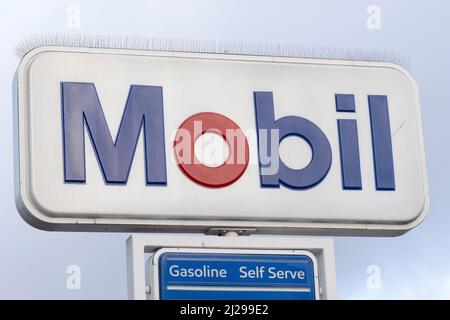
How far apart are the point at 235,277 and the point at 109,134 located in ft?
7.74

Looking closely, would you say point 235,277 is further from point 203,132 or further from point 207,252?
point 203,132

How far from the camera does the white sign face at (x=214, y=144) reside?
703 inches

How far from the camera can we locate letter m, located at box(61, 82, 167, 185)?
1792 centimetres

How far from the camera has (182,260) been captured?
17625 mm

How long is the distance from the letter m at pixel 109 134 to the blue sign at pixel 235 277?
117 centimetres

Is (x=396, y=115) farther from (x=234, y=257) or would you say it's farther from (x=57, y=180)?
(x=57, y=180)

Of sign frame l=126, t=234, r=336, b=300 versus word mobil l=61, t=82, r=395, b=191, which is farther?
word mobil l=61, t=82, r=395, b=191

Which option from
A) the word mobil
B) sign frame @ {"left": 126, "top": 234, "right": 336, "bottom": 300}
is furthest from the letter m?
sign frame @ {"left": 126, "top": 234, "right": 336, "bottom": 300}

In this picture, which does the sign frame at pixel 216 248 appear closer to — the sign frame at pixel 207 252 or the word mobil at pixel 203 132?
the sign frame at pixel 207 252

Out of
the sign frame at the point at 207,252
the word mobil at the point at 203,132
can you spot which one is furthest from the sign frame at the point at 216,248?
the word mobil at the point at 203,132

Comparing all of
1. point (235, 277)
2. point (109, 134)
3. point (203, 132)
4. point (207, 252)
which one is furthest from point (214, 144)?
point (235, 277)

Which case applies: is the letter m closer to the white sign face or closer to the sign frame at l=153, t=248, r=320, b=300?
the white sign face

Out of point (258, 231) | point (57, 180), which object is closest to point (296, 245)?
point (258, 231)

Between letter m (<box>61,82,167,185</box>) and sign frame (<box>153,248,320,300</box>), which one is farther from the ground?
letter m (<box>61,82,167,185</box>)
